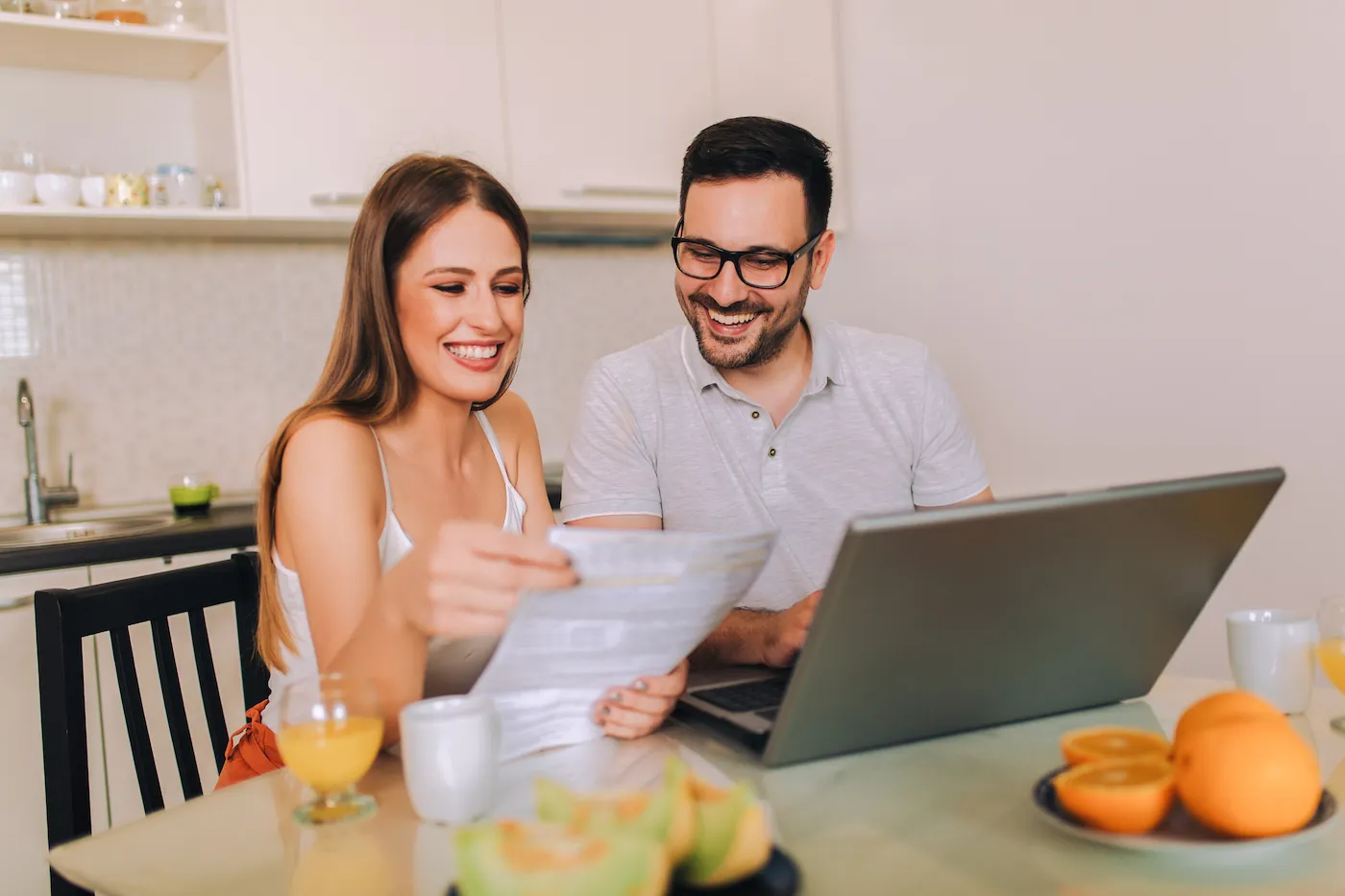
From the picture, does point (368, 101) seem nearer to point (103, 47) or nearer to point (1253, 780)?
point (103, 47)

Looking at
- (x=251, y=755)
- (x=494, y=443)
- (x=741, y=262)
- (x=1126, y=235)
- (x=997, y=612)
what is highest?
(x=1126, y=235)

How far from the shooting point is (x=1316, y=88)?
7.37 feet

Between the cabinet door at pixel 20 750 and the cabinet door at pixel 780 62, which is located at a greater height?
the cabinet door at pixel 780 62

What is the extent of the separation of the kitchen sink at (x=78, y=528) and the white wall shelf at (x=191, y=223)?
63 centimetres

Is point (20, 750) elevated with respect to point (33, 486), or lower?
lower

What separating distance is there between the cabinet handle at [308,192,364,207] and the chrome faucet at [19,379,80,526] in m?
0.73

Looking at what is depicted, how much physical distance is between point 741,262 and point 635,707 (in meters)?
0.82

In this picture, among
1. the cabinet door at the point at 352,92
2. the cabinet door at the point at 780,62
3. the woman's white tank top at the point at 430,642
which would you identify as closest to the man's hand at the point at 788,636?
the woman's white tank top at the point at 430,642

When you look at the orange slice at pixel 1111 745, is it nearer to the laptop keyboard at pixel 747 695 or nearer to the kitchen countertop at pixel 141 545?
the laptop keyboard at pixel 747 695

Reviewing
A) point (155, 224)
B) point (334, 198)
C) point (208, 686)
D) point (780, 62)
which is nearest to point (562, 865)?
point (208, 686)

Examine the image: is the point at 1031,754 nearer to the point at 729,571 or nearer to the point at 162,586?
the point at 729,571

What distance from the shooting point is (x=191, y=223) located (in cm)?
260

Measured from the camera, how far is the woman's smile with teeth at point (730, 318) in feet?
5.59

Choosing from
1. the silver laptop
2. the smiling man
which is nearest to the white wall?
the smiling man
